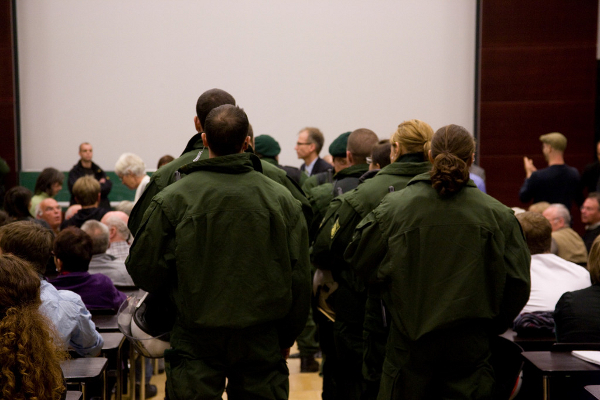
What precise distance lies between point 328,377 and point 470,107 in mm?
5884

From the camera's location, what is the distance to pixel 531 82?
27.5ft

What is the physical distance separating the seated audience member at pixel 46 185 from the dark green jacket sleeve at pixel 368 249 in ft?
13.1

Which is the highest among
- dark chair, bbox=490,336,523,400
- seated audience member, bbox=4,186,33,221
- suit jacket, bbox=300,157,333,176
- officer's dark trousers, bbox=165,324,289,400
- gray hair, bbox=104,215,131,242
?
suit jacket, bbox=300,157,333,176

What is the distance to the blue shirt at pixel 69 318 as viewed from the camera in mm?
2662

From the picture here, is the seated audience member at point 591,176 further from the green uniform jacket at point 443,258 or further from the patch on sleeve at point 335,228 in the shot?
the green uniform jacket at point 443,258

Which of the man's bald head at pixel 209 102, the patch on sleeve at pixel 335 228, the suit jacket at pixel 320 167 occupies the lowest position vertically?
the patch on sleeve at pixel 335 228

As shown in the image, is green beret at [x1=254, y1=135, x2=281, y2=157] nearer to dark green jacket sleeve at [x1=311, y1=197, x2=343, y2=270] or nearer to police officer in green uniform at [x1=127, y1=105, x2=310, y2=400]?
dark green jacket sleeve at [x1=311, y1=197, x2=343, y2=270]

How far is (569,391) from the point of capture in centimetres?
256

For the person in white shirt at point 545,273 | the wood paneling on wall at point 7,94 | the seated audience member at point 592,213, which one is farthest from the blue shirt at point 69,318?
the wood paneling on wall at point 7,94

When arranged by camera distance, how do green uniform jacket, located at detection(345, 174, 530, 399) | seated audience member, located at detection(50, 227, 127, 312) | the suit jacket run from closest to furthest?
1. green uniform jacket, located at detection(345, 174, 530, 399)
2. seated audience member, located at detection(50, 227, 127, 312)
3. the suit jacket

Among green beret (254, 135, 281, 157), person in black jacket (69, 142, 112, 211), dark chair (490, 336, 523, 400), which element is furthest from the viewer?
person in black jacket (69, 142, 112, 211)

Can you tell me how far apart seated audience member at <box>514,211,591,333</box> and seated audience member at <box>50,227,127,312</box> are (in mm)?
1975

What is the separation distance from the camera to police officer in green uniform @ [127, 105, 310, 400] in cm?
222

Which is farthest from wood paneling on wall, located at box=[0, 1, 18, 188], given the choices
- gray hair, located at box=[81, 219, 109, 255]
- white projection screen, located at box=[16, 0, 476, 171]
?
gray hair, located at box=[81, 219, 109, 255]
